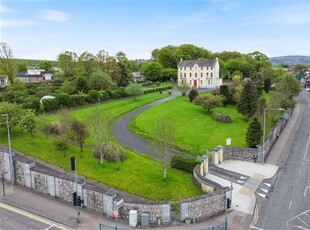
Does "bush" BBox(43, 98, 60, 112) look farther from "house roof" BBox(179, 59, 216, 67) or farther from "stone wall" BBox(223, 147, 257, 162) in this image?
"house roof" BBox(179, 59, 216, 67)

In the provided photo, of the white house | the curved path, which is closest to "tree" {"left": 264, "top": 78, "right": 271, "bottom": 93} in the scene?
the white house

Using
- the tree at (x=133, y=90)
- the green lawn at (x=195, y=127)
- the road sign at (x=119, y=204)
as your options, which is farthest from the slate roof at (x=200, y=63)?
the road sign at (x=119, y=204)

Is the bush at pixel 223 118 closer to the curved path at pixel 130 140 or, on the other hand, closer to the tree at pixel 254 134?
the tree at pixel 254 134

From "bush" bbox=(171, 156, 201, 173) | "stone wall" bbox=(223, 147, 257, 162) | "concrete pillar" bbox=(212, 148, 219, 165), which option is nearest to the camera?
"bush" bbox=(171, 156, 201, 173)

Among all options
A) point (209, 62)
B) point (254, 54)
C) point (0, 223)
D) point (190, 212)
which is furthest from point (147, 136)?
point (254, 54)

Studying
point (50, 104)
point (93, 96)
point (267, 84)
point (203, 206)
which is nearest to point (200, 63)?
point (267, 84)

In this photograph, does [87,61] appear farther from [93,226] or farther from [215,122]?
[93,226]

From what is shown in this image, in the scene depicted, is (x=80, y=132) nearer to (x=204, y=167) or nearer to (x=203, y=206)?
(x=204, y=167)
